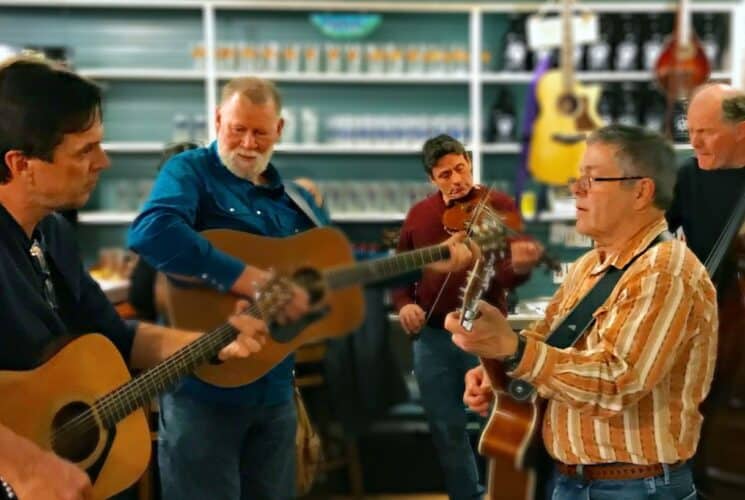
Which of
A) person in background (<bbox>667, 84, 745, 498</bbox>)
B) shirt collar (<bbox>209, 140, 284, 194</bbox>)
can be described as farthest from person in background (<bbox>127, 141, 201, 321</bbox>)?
person in background (<bbox>667, 84, 745, 498</bbox>)

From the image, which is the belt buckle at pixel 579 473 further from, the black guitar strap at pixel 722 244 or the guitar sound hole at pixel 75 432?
the guitar sound hole at pixel 75 432

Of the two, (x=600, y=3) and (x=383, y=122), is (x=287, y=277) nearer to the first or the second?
(x=383, y=122)

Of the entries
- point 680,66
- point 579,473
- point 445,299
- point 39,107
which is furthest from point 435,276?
point 680,66

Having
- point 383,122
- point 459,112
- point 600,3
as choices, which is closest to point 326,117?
point 383,122

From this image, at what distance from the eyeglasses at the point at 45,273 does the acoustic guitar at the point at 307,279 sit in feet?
1.06

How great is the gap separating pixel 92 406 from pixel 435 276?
1.58 feet

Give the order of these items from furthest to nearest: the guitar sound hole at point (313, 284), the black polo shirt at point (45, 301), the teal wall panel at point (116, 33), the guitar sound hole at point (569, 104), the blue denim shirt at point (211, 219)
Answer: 1. the teal wall panel at point (116, 33)
2. the guitar sound hole at point (569, 104)
3. the black polo shirt at point (45, 301)
4. the blue denim shirt at point (211, 219)
5. the guitar sound hole at point (313, 284)

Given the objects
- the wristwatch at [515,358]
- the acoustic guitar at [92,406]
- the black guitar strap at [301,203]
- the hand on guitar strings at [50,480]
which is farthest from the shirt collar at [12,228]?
the wristwatch at [515,358]

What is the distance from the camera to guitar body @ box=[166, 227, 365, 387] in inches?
29.8

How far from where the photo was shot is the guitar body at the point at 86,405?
3.39 feet

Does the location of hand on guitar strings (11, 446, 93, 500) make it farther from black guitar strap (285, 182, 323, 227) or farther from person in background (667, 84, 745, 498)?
person in background (667, 84, 745, 498)

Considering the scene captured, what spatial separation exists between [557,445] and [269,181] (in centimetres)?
51

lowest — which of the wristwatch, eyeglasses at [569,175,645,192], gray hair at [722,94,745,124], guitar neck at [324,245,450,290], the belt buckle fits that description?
the belt buckle

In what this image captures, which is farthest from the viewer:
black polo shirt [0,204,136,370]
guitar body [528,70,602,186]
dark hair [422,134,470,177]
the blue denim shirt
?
guitar body [528,70,602,186]
